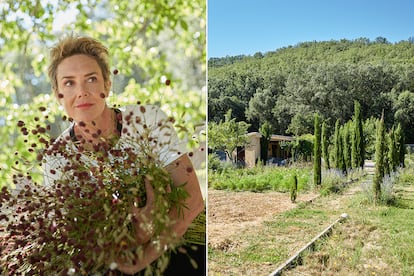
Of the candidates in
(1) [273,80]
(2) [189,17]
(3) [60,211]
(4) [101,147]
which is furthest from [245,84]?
(3) [60,211]

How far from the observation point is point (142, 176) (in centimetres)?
333

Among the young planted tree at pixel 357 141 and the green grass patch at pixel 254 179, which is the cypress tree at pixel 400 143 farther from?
the green grass patch at pixel 254 179

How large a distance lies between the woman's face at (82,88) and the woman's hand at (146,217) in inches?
37.4

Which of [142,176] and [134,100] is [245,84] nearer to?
[134,100]

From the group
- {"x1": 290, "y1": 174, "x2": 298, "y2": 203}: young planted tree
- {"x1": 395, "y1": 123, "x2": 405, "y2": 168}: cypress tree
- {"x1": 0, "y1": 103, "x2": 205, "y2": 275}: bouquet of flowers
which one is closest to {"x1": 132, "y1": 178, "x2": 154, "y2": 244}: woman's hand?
{"x1": 0, "y1": 103, "x2": 205, "y2": 275}: bouquet of flowers

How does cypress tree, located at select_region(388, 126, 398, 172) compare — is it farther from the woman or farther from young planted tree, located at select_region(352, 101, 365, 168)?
the woman

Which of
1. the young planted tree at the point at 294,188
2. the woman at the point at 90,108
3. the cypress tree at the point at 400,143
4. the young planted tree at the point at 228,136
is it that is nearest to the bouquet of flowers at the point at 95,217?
the woman at the point at 90,108

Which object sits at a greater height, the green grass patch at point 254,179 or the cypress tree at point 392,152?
the cypress tree at point 392,152

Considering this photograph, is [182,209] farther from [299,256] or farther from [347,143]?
[347,143]

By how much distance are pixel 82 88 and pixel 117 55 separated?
415 mm

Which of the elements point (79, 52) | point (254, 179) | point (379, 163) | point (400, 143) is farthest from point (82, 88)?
point (400, 143)

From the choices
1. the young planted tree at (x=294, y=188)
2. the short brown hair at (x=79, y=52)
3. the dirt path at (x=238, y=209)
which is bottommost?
the dirt path at (x=238, y=209)

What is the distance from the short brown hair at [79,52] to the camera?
4006 mm

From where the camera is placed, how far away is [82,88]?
3947 mm
